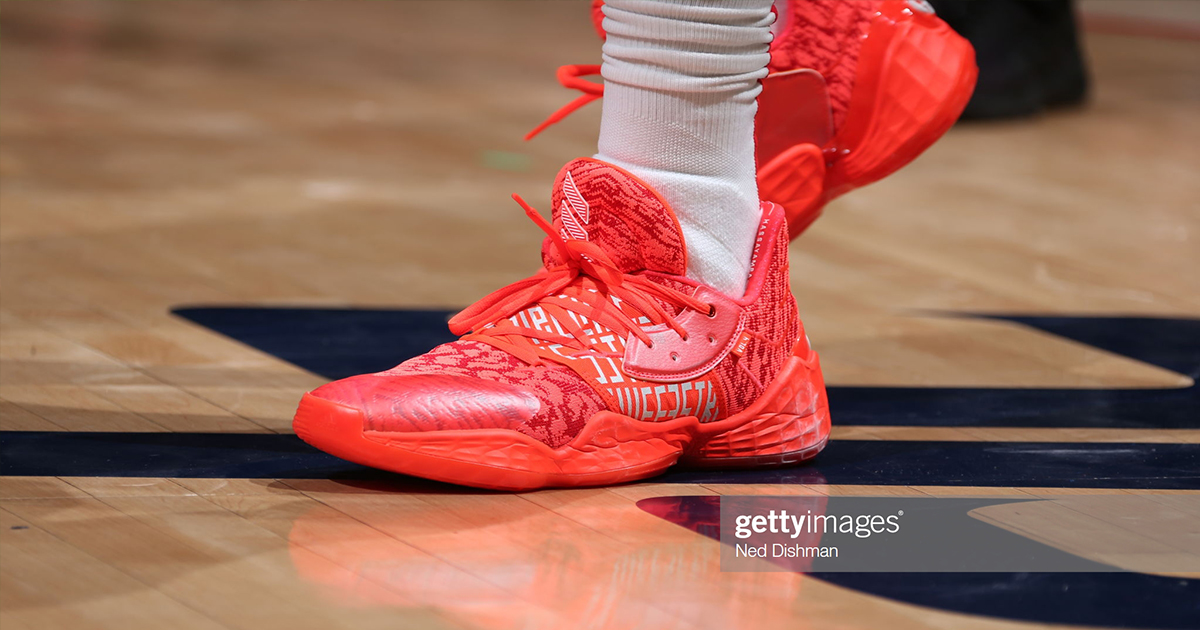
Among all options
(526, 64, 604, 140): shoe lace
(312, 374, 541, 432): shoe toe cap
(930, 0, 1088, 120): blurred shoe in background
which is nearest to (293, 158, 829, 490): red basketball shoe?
(312, 374, 541, 432): shoe toe cap

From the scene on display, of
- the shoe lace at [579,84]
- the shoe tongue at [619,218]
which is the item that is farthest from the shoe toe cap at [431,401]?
the shoe lace at [579,84]

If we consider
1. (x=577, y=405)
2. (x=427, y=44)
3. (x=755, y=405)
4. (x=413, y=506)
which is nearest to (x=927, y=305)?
(x=755, y=405)

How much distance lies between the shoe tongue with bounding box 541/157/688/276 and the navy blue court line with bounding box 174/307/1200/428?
10.9 inches

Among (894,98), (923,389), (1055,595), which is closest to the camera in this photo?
(1055,595)

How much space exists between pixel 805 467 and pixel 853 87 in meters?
0.35

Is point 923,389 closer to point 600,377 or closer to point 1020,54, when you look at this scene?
point 600,377

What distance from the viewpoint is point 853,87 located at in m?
1.16

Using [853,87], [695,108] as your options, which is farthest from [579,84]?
[853,87]

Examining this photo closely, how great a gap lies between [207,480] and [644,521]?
0.30 metres

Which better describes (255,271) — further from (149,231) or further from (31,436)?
(31,436)

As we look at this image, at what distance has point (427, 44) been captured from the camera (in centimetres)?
407

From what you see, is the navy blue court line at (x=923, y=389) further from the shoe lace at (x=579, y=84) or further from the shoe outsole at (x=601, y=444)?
the shoe lace at (x=579, y=84)

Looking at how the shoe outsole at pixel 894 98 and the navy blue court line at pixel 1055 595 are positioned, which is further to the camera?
the shoe outsole at pixel 894 98

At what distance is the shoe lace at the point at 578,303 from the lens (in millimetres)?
942
